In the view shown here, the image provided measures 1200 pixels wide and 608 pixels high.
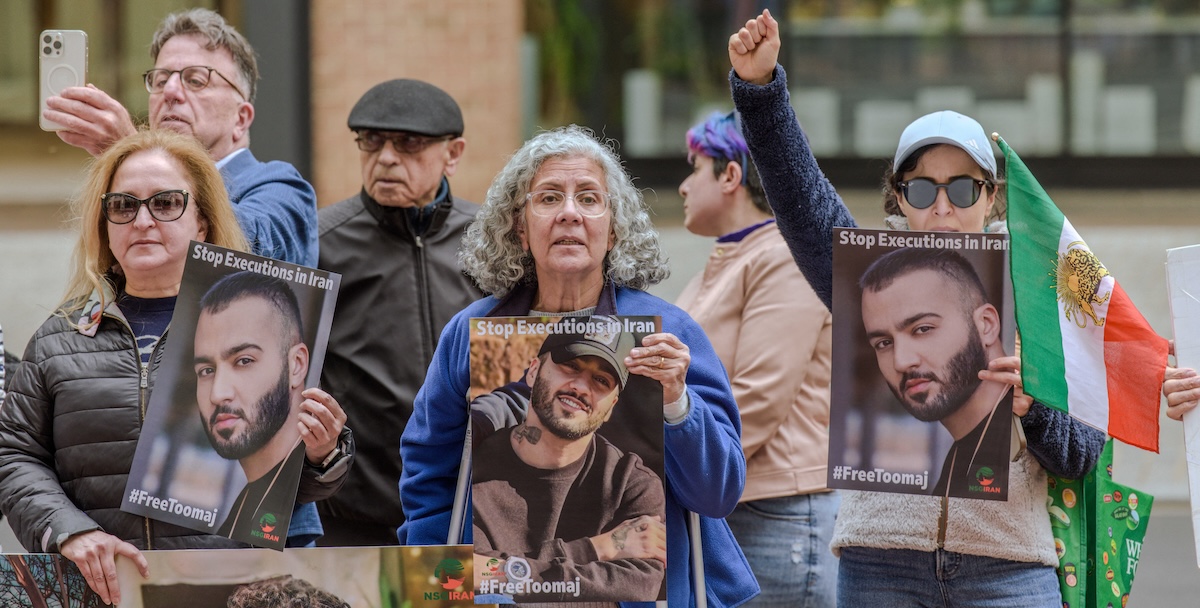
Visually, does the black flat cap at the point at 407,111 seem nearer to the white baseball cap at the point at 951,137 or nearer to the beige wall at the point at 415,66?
the white baseball cap at the point at 951,137

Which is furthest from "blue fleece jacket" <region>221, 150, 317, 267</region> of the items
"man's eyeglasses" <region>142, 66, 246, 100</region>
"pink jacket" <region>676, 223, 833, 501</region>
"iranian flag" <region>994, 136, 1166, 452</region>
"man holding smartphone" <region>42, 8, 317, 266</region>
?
"iranian flag" <region>994, 136, 1166, 452</region>

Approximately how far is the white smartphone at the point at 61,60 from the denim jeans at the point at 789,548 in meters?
2.07

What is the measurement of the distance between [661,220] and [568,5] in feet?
4.45

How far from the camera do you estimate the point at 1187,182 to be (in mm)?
8391

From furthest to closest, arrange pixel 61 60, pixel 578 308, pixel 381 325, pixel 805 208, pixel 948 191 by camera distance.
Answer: pixel 381 325 < pixel 61 60 < pixel 805 208 < pixel 948 191 < pixel 578 308

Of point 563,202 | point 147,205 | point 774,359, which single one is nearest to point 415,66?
point 774,359

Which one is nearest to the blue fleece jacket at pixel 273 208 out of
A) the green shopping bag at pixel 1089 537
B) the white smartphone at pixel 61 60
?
the white smartphone at pixel 61 60

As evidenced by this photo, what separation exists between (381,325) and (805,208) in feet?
4.94

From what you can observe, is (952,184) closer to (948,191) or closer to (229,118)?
(948,191)

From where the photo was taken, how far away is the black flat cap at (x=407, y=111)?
418 cm

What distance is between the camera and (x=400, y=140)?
422cm

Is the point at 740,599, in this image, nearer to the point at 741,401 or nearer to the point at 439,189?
the point at 741,401

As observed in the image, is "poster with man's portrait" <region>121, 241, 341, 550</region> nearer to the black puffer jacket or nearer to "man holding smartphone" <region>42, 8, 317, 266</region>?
the black puffer jacket

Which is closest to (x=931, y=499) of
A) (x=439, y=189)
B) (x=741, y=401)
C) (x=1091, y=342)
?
(x=1091, y=342)
